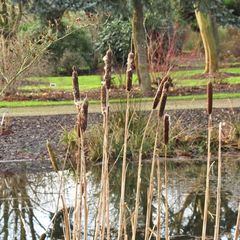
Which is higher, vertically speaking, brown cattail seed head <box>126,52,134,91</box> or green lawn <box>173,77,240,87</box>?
brown cattail seed head <box>126,52,134,91</box>

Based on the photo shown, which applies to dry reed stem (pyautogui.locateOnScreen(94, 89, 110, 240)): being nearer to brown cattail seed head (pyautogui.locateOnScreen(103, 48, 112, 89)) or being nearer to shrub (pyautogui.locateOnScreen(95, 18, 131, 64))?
brown cattail seed head (pyautogui.locateOnScreen(103, 48, 112, 89))

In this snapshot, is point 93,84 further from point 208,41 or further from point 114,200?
point 114,200

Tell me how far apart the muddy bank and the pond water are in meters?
1.41

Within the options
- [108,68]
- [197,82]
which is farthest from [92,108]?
[108,68]

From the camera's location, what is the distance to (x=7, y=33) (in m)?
20.2

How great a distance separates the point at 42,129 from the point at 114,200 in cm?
528

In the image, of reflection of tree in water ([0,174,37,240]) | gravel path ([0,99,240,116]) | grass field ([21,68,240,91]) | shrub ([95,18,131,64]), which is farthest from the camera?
shrub ([95,18,131,64])

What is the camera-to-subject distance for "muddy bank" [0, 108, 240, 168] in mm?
12068

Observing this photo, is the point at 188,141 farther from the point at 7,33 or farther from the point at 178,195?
the point at 7,33

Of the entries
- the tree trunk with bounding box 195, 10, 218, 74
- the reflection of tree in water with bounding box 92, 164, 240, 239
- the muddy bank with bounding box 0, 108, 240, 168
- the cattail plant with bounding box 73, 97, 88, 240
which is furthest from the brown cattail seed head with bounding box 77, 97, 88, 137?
the tree trunk with bounding box 195, 10, 218, 74

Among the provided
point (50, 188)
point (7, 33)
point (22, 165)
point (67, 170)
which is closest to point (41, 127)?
point (22, 165)

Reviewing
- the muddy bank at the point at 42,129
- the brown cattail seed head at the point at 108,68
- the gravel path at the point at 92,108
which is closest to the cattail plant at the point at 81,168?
the brown cattail seed head at the point at 108,68

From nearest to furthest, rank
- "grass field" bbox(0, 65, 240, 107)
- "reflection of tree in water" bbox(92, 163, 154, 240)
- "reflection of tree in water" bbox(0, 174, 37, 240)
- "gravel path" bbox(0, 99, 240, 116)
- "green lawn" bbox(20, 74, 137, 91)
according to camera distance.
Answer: "reflection of tree in water" bbox(0, 174, 37, 240), "reflection of tree in water" bbox(92, 163, 154, 240), "gravel path" bbox(0, 99, 240, 116), "grass field" bbox(0, 65, 240, 107), "green lawn" bbox(20, 74, 137, 91)

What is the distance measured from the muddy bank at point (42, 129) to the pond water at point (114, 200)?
4.62 ft
